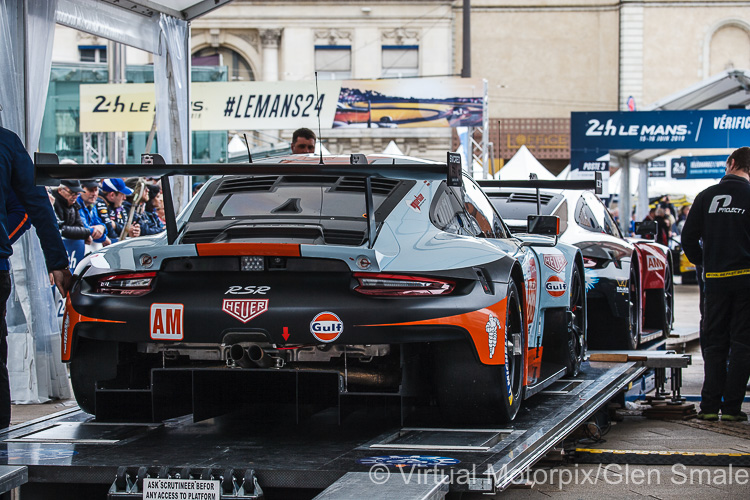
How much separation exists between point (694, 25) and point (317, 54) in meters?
18.9

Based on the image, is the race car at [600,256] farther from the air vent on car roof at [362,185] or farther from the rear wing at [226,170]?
the rear wing at [226,170]

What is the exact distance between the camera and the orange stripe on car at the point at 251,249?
4488mm

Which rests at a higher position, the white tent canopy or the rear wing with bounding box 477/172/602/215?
the white tent canopy

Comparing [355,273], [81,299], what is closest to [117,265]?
[81,299]

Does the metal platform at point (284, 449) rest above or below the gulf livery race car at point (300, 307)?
below

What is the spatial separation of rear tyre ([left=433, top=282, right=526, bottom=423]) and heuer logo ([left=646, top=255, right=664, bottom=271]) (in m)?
5.51

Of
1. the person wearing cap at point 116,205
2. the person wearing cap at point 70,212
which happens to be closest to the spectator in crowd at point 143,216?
the person wearing cap at point 116,205

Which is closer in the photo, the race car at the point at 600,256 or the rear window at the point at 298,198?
the rear window at the point at 298,198

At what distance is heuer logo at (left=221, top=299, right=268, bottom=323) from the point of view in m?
4.43

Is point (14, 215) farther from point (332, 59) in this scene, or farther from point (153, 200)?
point (332, 59)

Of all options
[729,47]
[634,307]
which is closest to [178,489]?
[634,307]

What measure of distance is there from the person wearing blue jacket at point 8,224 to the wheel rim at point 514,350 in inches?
82.4

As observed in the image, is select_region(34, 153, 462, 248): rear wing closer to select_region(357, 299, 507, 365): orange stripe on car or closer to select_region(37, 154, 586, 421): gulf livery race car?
select_region(37, 154, 586, 421): gulf livery race car

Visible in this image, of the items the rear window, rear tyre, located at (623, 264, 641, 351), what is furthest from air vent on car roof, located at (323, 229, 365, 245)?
rear tyre, located at (623, 264, 641, 351)
